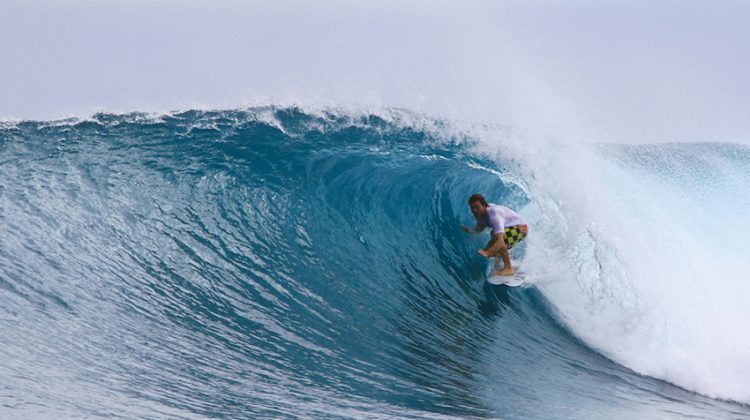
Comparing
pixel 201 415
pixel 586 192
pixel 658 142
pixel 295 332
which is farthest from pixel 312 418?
pixel 658 142

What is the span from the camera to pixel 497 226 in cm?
667

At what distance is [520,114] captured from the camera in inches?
400

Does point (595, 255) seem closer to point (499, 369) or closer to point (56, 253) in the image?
point (499, 369)

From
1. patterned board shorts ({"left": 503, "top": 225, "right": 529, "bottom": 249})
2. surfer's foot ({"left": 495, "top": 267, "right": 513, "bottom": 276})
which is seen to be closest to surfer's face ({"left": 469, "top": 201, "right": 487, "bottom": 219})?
patterned board shorts ({"left": 503, "top": 225, "right": 529, "bottom": 249})

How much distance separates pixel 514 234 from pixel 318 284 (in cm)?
194

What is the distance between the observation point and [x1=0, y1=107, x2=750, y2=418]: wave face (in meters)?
4.69

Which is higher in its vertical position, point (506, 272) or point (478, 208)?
point (478, 208)

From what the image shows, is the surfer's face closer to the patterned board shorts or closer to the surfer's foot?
the patterned board shorts

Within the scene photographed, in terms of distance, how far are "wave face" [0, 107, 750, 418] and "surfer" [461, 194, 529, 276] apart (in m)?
0.61

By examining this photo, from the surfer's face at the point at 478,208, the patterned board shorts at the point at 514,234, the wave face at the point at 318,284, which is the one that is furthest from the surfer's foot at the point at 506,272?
the surfer's face at the point at 478,208

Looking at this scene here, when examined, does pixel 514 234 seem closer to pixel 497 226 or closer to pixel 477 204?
pixel 497 226

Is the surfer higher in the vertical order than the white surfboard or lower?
higher

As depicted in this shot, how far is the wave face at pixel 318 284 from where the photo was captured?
15.4 feet

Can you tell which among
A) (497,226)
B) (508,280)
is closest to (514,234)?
(497,226)
